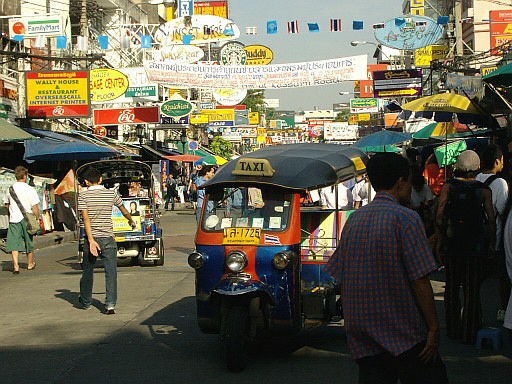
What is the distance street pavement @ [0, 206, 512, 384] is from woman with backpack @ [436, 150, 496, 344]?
17.3 inches

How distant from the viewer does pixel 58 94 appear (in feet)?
94.3

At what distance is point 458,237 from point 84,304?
513 cm

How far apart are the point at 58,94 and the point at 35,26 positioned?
2285 millimetres

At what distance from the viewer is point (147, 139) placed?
164ft

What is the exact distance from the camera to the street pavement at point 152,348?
25.0 ft

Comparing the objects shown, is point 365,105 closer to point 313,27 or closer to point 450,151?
point 313,27

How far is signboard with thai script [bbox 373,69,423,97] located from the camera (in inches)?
1404

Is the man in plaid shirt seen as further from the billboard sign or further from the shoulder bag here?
the billboard sign

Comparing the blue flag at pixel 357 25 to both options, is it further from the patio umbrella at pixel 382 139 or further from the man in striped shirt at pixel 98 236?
the man in striped shirt at pixel 98 236

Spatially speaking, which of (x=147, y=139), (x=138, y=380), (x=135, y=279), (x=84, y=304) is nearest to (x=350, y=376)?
(x=138, y=380)

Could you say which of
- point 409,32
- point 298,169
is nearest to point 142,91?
point 409,32

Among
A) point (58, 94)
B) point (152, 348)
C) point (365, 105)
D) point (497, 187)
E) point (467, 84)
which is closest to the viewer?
point (152, 348)

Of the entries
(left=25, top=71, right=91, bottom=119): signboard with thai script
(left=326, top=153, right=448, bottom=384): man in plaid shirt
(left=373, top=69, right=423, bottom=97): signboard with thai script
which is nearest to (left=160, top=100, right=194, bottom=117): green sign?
(left=373, top=69, right=423, bottom=97): signboard with thai script

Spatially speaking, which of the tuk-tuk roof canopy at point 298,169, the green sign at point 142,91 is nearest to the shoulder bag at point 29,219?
the tuk-tuk roof canopy at point 298,169
